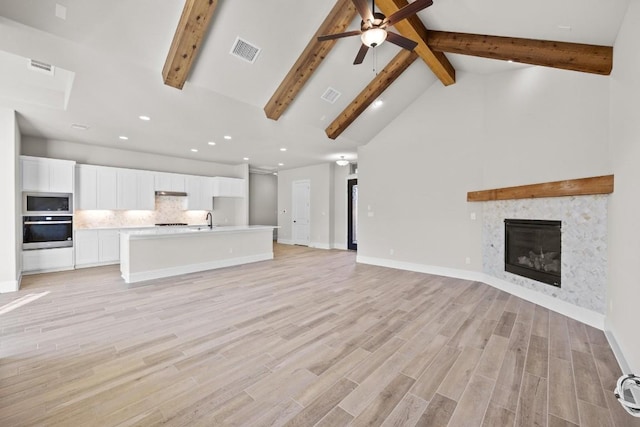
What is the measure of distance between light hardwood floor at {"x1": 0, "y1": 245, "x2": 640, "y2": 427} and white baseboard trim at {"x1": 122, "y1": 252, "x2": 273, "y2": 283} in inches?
29.1

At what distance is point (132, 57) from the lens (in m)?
3.21

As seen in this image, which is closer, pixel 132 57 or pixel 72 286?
pixel 132 57

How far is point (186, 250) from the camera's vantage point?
5.55 metres

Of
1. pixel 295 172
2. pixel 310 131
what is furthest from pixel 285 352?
pixel 295 172

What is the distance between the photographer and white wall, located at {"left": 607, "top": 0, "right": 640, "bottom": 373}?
2182mm

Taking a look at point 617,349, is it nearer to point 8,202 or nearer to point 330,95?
point 330,95

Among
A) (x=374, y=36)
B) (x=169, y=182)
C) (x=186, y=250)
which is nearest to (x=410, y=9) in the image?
(x=374, y=36)

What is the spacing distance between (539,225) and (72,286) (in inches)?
291

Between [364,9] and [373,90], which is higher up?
[373,90]

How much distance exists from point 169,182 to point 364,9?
674 cm

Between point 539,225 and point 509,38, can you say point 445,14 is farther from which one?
point 539,225

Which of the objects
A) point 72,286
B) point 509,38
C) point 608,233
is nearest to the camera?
point 608,233

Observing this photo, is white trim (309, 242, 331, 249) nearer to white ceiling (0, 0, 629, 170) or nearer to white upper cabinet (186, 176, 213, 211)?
white upper cabinet (186, 176, 213, 211)

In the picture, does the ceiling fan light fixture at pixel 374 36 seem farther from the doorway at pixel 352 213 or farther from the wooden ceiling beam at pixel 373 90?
the doorway at pixel 352 213
